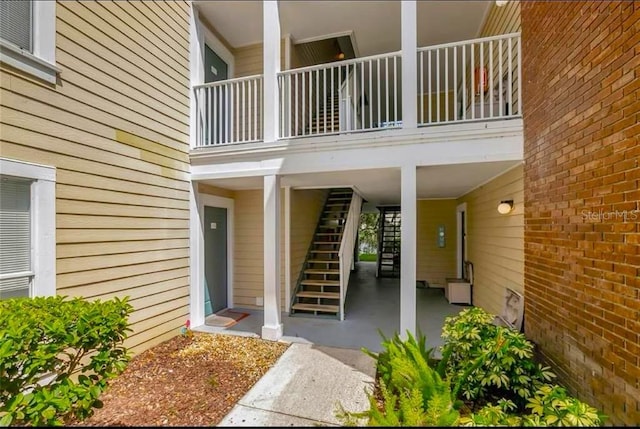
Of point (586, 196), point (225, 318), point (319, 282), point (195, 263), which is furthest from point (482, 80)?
point (225, 318)

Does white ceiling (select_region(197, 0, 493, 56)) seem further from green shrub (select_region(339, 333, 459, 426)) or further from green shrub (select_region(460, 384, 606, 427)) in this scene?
green shrub (select_region(460, 384, 606, 427))

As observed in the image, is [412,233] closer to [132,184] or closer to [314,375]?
[314,375]

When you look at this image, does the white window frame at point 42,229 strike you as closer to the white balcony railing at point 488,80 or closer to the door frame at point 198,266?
the door frame at point 198,266

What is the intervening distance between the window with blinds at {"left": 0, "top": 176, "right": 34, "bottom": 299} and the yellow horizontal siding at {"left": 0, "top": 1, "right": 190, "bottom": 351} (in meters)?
0.24

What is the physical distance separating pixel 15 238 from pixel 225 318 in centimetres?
336

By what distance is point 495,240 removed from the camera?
4820 millimetres

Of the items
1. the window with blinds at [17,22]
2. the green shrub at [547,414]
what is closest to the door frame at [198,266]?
the window with blinds at [17,22]

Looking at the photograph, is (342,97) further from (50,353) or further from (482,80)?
(50,353)

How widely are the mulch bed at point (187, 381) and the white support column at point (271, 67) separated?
3.05 metres

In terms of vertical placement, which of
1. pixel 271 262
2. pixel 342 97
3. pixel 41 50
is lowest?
pixel 271 262

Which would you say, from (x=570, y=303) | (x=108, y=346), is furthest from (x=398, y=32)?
(x=108, y=346)

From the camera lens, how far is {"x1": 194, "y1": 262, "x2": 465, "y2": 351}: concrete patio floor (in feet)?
14.3

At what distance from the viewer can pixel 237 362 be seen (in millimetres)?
3674

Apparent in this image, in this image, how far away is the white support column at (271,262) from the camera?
173 inches
